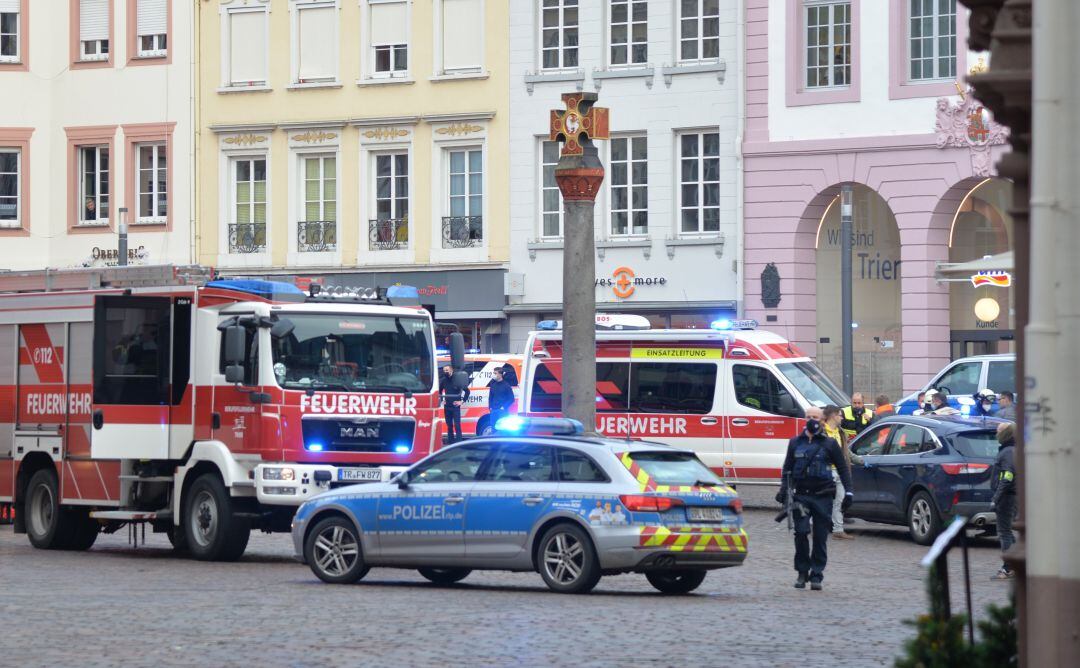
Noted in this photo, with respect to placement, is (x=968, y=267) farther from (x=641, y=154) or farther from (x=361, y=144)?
(x=361, y=144)

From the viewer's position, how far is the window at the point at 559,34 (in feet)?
147

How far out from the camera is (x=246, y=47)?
159 ft

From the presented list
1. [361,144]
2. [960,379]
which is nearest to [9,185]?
[361,144]

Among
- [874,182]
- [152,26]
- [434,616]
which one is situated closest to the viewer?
[434,616]

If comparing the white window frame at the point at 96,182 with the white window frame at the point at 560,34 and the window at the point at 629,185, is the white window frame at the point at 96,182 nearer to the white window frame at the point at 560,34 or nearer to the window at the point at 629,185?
the white window frame at the point at 560,34

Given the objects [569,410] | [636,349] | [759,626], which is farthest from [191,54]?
[759,626]


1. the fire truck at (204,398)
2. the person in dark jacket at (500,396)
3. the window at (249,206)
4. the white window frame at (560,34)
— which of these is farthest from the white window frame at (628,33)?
the fire truck at (204,398)

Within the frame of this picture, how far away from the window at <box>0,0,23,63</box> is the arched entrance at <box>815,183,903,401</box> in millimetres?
20290

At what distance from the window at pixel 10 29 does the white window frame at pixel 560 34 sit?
13.4 m

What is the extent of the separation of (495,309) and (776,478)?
52.9 feet

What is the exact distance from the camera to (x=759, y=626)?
1564 cm

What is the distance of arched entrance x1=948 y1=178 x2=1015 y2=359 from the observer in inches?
1604

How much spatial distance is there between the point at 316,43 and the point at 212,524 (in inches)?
1050

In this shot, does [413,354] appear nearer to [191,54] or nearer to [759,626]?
[759,626]
